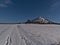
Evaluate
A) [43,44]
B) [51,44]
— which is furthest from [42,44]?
[51,44]

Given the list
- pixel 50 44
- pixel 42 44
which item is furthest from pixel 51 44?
pixel 42 44

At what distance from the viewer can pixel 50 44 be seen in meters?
9.12

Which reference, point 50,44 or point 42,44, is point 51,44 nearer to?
point 50,44

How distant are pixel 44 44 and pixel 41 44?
0.22 metres

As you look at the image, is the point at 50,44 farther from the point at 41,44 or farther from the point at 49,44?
the point at 41,44

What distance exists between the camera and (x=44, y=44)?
9.07 meters

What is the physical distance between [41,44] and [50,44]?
65 centimetres

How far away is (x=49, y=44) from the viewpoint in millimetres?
9133

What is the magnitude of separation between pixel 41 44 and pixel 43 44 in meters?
0.15

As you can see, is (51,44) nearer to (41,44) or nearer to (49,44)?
(49,44)

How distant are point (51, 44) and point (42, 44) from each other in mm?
642

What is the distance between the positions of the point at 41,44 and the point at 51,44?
2.36 feet

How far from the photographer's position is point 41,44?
9.01 metres

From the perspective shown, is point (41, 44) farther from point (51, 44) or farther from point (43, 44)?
point (51, 44)
